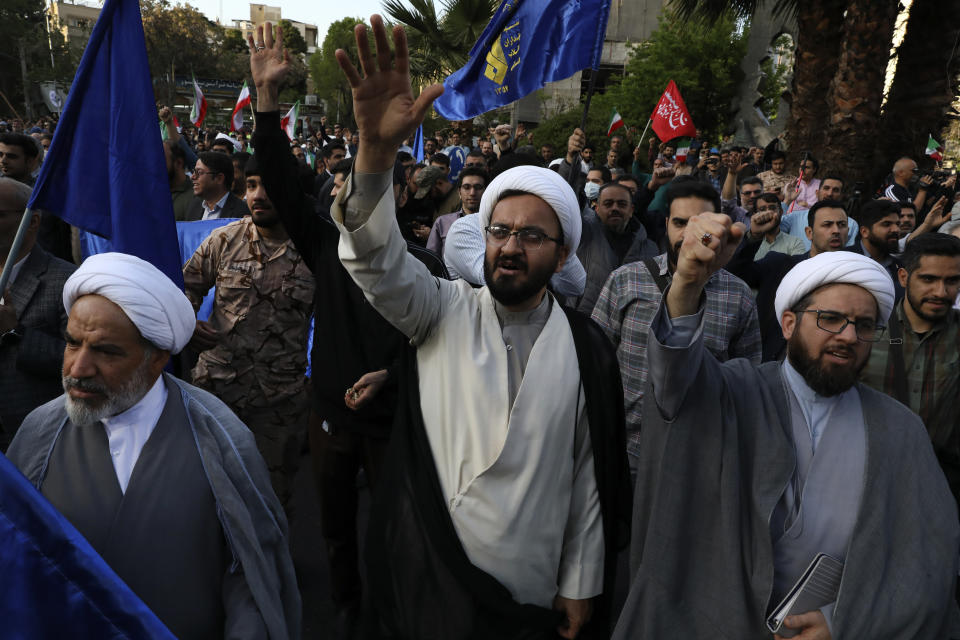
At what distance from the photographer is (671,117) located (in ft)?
27.9

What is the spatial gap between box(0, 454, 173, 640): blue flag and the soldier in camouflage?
214 centimetres

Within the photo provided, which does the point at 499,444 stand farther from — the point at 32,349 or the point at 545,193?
the point at 32,349

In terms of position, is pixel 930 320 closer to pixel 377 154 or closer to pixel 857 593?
pixel 857 593

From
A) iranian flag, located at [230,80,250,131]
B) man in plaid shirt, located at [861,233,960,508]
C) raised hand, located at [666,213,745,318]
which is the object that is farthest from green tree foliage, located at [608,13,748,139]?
raised hand, located at [666,213,745,318]

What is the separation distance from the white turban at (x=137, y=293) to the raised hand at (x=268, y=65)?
3.41 feet

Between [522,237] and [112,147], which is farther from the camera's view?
[112,147]

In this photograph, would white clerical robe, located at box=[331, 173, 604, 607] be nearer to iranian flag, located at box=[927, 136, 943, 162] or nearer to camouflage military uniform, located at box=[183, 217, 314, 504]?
camouflage military uniform, located at box=[183, 217, 314, 504]

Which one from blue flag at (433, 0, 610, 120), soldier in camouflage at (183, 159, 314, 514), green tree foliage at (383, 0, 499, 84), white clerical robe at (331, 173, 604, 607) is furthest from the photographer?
green tree foliage at (383, 0, 499, 84)

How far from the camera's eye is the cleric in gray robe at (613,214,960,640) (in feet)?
5.84

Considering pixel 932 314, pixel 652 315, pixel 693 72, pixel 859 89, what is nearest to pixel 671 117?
pixel 859 89

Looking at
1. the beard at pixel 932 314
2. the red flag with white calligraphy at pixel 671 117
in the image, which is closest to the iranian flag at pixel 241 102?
the red flag with white calligraphy at pixel 671 117

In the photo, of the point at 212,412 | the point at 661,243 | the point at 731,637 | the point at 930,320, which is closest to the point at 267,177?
the point at 212,412

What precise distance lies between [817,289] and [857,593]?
83 centimetres

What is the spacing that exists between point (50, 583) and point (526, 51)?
384cm
